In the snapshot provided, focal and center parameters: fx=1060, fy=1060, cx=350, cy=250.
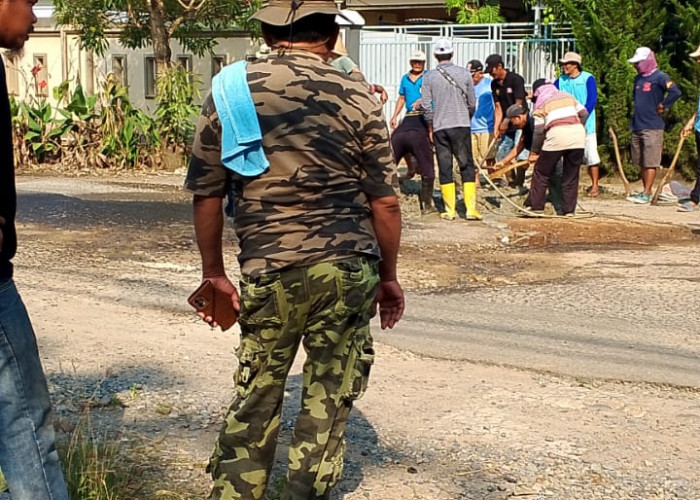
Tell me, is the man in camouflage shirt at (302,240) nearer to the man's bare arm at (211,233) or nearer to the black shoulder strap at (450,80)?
the man's bare arm at (211,233)

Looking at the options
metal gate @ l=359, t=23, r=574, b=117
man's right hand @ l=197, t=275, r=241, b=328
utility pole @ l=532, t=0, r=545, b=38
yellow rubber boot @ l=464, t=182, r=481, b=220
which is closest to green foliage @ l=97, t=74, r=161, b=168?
metal gate @ l=359, t=23, r=574, b=117

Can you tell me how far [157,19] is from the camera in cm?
1723

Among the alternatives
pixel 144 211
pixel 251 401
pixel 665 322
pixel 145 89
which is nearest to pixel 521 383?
pixel 665 322

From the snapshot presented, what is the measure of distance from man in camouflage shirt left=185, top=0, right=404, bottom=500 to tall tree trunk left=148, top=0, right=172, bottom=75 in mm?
14243

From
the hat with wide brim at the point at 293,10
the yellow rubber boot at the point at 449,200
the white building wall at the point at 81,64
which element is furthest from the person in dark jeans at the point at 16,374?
the white building wall at the point at 81,64

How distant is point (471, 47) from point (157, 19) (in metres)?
5.41

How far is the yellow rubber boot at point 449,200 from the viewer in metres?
12.0

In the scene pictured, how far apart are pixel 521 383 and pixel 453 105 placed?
643 centimetres

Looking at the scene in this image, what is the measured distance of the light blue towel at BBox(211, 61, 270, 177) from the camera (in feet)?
11.0

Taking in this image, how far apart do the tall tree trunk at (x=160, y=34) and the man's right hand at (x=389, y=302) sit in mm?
14179

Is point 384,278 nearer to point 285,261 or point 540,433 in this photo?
point 285,261

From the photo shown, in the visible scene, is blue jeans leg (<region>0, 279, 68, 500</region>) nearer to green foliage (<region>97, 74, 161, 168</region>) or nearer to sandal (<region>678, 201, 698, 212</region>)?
sandal (<region>678, 201, 698, 212</region>)

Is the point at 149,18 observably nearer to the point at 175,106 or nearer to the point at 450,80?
the point at 175,106

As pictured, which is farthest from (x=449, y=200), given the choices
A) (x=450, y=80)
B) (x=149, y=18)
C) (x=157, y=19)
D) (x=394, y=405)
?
(x=149, y=18)
